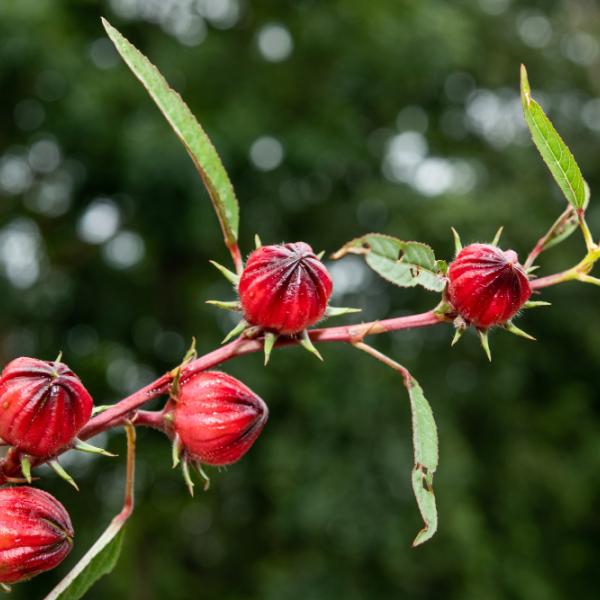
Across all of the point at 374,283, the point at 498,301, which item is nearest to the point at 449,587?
the point at 374,283

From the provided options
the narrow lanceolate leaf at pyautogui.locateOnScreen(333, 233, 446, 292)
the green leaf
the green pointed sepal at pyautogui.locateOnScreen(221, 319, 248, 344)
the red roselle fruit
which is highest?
the green pointed sepal at pyautogui.locateOnScreen(221, 319, 248, 344)

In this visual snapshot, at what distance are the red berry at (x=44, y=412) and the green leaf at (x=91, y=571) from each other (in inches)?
10.2

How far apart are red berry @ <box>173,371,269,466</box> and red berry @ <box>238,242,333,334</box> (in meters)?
0.12

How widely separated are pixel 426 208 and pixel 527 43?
5.45 meters

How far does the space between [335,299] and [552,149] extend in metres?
6.68

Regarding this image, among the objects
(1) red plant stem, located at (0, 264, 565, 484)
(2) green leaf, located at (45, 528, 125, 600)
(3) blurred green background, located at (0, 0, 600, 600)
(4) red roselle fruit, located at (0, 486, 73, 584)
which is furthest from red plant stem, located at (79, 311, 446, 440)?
(3) blurred green background, located at (0, 0, 600, 600)

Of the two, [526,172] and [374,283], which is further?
[526,172]

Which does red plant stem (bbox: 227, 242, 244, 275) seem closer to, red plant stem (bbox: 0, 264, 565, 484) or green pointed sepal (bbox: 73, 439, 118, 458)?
red plant stem (bbox: 0, 264, 565, 484)

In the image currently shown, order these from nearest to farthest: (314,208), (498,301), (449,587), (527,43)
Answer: (498,301)
(449,587)
(314,208)
(527,43)

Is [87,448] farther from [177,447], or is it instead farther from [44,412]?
[177,447]

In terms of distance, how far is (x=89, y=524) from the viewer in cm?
830

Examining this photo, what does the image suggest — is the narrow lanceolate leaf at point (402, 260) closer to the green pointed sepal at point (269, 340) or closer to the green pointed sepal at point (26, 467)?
the green pointed sepal at point (269, 340)

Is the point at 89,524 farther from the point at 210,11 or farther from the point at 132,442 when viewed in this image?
the point at 132,442

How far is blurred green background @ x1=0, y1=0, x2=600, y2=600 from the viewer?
757 centimetres
